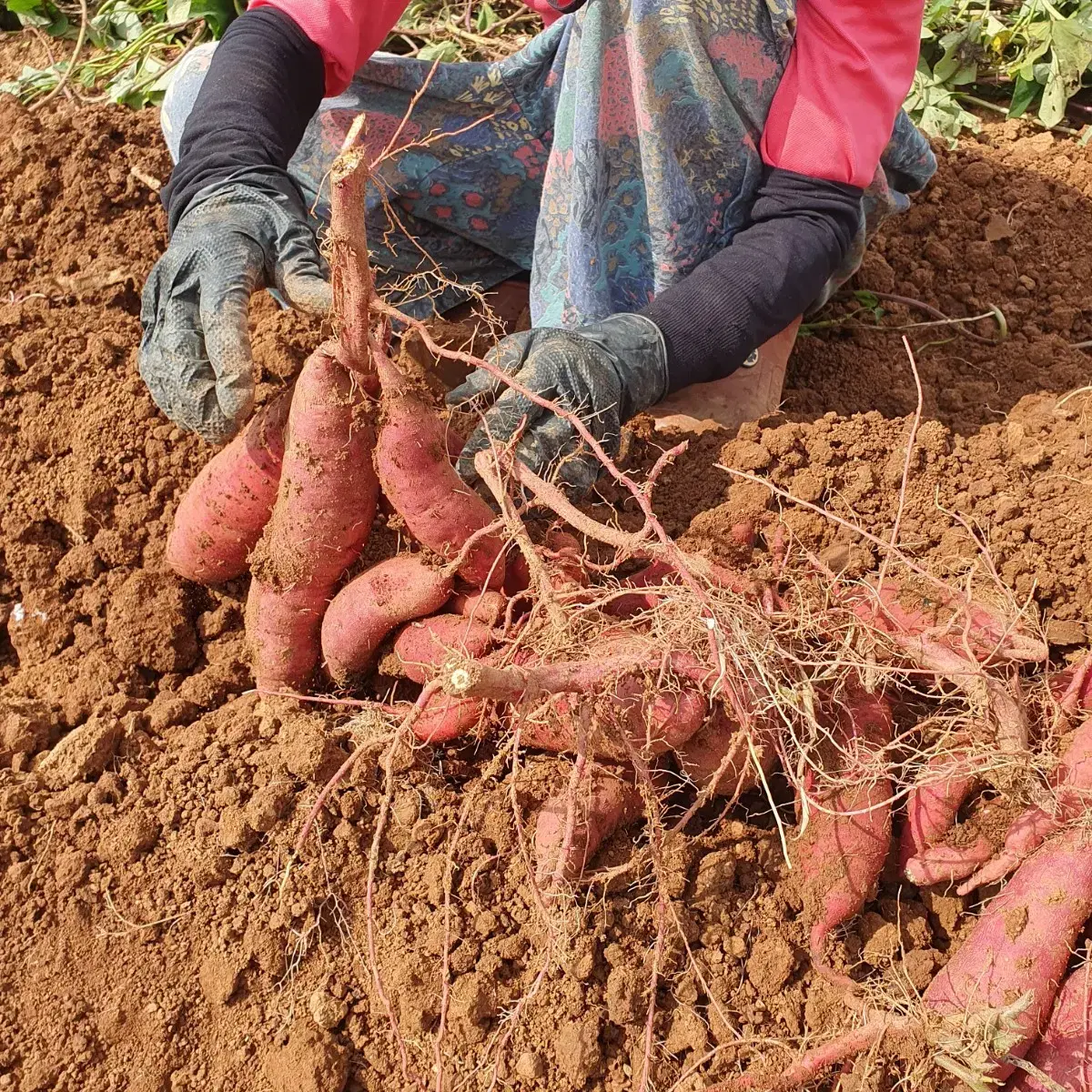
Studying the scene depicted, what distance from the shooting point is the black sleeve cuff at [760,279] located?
1.79m

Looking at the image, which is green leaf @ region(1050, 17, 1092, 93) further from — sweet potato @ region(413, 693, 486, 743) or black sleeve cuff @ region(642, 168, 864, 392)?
sweet potato @ region(413, 693, 486, 743)

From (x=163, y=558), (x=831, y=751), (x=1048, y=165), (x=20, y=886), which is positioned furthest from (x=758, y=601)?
(x=1048, y=165)

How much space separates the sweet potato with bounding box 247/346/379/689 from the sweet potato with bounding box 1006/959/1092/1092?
3.73 feet

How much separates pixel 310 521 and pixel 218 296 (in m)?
0.35

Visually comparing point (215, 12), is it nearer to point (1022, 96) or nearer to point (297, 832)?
point (1022, 96)

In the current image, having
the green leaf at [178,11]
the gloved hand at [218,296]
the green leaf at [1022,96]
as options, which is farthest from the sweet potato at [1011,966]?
the green leaf at [178,11]

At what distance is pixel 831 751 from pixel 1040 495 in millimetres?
605

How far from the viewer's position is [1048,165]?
2.69 m

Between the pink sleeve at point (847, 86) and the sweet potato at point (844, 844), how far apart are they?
3.61ft

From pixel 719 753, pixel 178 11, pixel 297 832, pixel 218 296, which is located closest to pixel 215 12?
pixel 178 11

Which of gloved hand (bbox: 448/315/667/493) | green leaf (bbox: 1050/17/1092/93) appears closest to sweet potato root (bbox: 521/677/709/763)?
gloved hand (bbox: 448/315/667/493)

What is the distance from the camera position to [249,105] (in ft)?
5.89

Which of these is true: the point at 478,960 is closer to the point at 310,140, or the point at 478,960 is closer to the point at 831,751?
the point at 831,751

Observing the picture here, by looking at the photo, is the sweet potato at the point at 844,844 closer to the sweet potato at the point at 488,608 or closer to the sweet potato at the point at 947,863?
the sweet potato at the point at 947,863
